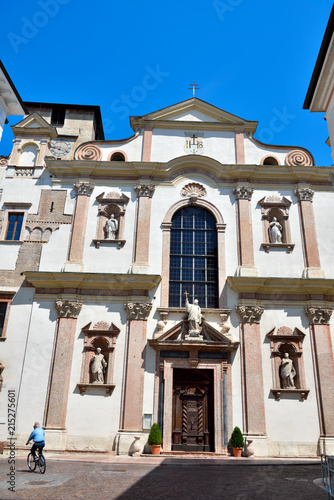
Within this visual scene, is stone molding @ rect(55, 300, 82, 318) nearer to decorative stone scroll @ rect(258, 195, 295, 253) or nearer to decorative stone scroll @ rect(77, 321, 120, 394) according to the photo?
decorative stone scroll @ rect(77, 321, 120, 394)

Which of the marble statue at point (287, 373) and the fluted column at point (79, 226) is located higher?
the fluted column at point (79, 226)

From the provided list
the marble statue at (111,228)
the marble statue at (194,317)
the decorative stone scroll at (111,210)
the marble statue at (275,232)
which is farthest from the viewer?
the decorative stone scroll at (111,210)

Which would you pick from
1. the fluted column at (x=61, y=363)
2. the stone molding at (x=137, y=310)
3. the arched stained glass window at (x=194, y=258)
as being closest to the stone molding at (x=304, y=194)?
the arched stained glass window at (x=194, y=258)

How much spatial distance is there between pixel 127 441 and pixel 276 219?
1140 cm

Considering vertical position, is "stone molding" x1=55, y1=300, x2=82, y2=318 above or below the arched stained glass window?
below

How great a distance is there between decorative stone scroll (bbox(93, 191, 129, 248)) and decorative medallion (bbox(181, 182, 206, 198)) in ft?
9.02

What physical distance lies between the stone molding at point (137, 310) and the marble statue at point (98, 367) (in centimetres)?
195

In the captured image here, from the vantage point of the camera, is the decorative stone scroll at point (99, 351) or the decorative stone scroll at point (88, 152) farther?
the decorative stone scroll at point (88, 152)

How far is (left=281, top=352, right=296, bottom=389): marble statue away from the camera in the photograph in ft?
52.7

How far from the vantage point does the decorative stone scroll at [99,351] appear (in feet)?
52.2

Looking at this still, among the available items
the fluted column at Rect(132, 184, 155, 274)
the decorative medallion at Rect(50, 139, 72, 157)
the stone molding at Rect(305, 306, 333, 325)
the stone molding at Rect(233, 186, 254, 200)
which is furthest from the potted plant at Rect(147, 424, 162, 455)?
the decorative medallion at Rect(50, 139, 72, 157)

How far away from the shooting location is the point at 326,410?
51.1 feet

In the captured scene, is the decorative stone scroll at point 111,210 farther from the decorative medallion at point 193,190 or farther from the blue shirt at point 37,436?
the blue shirt at point 37,436

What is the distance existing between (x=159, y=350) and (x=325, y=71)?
1199 cm
